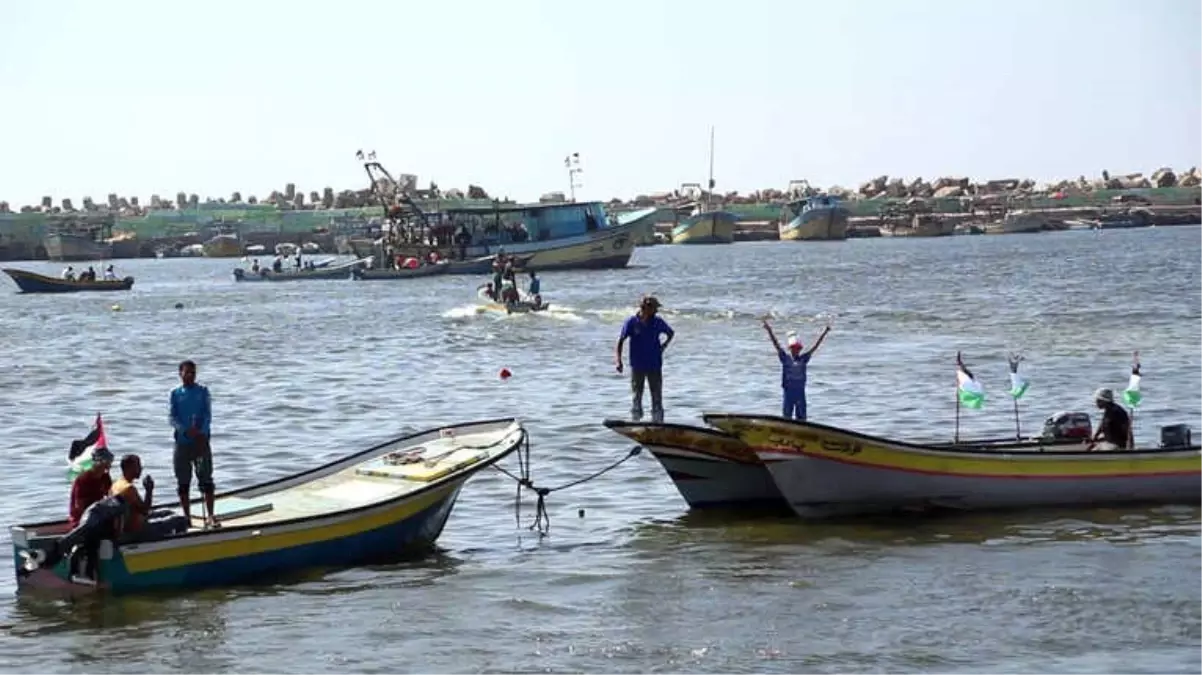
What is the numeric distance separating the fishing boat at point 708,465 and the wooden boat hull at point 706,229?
5411 inches

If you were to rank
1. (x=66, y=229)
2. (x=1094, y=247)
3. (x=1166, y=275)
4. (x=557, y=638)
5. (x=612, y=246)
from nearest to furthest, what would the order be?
(x=557, y=638) < (x=1166, y=275) < (x=612, y=246) < (x=1094, y=247) < (x=66, y=229)

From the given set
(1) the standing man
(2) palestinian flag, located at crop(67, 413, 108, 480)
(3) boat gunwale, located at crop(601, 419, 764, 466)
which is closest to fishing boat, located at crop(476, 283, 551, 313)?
(3) boat gunwale, located at crop(601, 419, 764, 466)

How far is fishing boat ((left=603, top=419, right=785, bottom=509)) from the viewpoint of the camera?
18.5 m

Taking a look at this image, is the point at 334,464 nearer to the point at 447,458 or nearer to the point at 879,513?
the point at 447,458

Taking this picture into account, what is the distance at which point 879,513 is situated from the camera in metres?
18.8

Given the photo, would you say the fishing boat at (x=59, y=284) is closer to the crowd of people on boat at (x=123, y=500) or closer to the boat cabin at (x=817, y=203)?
the crowd of people on boat at (x=123, y=500)

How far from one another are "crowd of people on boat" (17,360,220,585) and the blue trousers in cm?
594

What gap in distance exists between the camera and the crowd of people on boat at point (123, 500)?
1547cm

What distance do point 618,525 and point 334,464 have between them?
115 inches

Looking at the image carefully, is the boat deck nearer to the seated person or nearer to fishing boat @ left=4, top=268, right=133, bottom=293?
the seated person

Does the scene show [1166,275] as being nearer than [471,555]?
No

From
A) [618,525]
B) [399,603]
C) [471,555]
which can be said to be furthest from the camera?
[618,525]

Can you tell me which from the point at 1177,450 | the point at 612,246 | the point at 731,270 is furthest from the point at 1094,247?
the point at 1177,450

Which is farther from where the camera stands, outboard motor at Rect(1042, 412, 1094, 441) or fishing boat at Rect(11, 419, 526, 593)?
outboard motor at Rect(1042, 412, 1094, 441)
